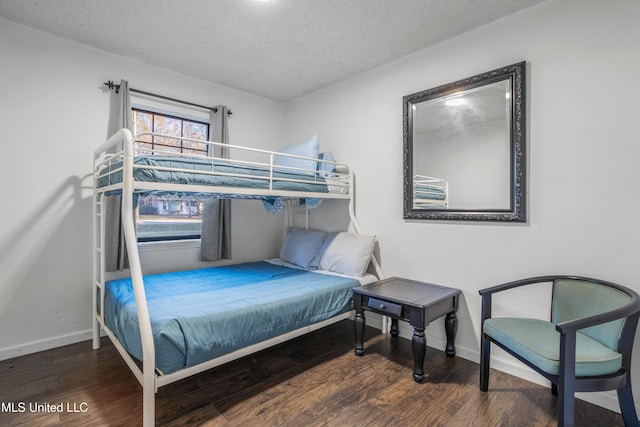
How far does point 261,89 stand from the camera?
3533 millimetres

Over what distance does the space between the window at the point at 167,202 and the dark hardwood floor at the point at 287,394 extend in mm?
1149

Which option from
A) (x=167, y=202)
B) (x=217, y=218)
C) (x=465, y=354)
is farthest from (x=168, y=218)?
(x=465, y=354)

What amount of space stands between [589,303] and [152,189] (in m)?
2.58

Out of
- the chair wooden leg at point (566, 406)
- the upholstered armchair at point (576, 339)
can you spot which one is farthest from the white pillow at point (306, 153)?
the chair wooden leg at point (566, 406)

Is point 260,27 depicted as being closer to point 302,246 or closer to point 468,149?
point 468,149

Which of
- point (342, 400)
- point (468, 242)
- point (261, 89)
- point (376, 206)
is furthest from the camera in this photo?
point (261, 89)

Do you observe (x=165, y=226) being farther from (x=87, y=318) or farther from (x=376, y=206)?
(x=376, y=206)

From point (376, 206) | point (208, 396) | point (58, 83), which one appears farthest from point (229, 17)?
point (208, 396)

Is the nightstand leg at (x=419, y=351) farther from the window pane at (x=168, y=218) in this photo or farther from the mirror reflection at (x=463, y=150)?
the window pane at (x=168, y=218)

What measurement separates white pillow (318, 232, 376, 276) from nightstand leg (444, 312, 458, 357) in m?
0.78

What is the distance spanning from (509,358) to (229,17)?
3045 mm

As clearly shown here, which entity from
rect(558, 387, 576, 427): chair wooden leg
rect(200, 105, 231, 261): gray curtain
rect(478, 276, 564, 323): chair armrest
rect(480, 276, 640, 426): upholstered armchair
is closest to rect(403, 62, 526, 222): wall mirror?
rect(478, 276, 564, 323): chair armrest

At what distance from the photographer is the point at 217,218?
326 centimetres

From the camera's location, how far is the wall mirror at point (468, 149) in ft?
6.98
